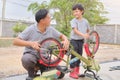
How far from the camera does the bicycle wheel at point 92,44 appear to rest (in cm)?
498

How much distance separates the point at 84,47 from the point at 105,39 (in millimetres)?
21019

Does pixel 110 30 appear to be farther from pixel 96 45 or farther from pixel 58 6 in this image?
pixel 96 45

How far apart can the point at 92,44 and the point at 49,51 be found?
1.49 m

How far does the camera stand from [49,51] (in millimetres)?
3811

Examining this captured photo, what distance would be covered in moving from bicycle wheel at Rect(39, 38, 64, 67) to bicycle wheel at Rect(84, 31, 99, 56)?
1.10m

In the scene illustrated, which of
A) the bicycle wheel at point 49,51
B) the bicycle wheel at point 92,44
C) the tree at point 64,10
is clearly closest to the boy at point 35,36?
the bicycle wheel at point 49,51

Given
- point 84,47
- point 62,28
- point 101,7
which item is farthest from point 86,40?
point 101,7

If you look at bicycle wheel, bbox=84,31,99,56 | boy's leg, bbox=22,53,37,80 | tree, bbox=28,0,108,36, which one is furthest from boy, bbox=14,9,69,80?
tree, bbox=28,0,108,36

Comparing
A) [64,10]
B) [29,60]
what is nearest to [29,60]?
[29,60]

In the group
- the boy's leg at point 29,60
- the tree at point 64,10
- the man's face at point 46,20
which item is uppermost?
the tree at point 64,10

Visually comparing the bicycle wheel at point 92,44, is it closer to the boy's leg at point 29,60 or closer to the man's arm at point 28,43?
the boy's leg at point 29,60

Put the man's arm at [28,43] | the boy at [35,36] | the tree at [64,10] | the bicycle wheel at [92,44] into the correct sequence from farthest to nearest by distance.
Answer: the tree at [64,10] < the bicycle wheel at [92,44] < the boy at [35,36] < the man's arm at [28,43]

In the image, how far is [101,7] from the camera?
27.6 metres

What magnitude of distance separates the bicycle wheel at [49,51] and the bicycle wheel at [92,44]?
A: 110 centimetres
